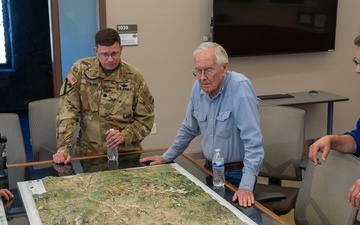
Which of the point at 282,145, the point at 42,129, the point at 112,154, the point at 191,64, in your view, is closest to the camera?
the point at 112,154

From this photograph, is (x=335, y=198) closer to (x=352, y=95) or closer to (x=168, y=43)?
(x=168, y=43)

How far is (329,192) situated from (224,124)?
0.62 meters

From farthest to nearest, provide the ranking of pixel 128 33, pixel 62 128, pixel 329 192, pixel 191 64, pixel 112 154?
pixel 191 64
pixel 128 33
pixel 62 128
pixel 112 154
pixel 329 192

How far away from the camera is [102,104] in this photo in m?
2.89

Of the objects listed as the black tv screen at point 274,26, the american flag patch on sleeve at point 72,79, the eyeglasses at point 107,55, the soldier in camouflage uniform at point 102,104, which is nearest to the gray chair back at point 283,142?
the soldier in camouflage uniform at point 102,104

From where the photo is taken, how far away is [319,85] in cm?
547

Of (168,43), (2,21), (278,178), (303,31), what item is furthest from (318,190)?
(2,21)

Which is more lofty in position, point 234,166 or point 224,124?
point 224,124

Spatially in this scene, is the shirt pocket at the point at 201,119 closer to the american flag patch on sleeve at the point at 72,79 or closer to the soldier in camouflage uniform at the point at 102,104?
the soldier in camouflage uniform at the point at 102,104

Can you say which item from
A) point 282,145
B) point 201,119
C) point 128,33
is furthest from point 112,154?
point 128,33

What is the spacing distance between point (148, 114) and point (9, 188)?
40.6 inches

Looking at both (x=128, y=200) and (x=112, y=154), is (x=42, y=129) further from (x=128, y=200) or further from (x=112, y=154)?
(x=128, y=200)

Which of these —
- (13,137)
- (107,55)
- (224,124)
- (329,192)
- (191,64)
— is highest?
(107,55)

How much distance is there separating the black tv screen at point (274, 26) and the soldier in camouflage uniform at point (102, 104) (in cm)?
199
